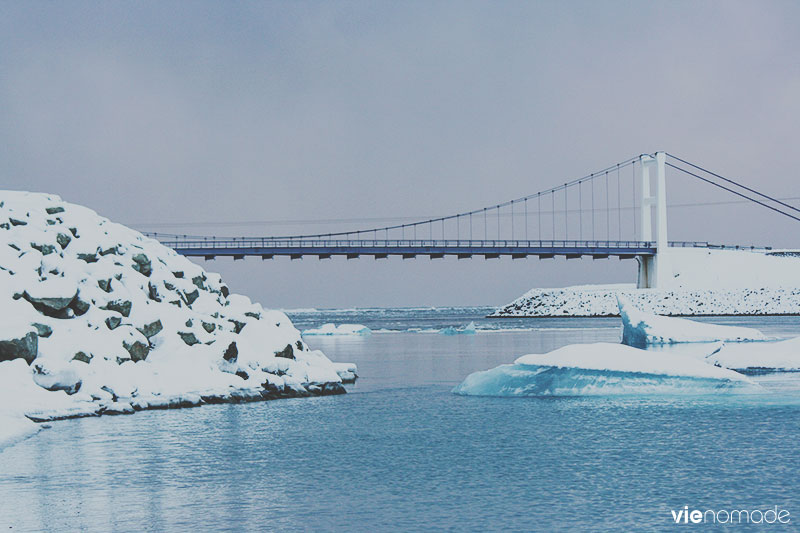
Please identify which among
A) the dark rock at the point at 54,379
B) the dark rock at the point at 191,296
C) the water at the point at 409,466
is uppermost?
the dark rock at the point at 191,296

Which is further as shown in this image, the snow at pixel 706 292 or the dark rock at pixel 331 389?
the snow at pixel 706 292

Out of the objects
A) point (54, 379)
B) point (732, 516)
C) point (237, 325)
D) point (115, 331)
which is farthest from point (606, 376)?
point (54, 379)

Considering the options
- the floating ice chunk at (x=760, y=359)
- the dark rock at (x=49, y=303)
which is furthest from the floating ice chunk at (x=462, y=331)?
the dark rock at (x=49, y=303)

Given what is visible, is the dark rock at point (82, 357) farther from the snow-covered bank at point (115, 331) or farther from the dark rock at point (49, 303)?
the dark rock at point (49, 303)

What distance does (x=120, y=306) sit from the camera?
56.4 ft

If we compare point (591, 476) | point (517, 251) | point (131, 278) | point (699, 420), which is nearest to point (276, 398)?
point (131, 278)

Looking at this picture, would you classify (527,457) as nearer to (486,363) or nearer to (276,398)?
(276,398)

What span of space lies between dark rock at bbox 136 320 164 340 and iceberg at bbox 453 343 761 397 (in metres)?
6.19

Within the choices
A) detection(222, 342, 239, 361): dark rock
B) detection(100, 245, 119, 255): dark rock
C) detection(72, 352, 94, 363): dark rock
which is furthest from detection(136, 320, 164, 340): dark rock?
detection(100, 245, 119, 255): dark rock

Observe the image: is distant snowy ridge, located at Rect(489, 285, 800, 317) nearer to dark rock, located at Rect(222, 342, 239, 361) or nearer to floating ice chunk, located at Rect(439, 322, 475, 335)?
floating ice chunk, located at Rect(439, 322, 475, 335)

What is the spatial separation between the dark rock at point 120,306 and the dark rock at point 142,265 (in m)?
1.91

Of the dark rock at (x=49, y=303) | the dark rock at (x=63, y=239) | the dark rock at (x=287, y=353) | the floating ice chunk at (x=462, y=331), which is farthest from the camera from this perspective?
the floating ice chunk at (x=462, y=331)

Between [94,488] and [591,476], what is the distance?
5023 mm

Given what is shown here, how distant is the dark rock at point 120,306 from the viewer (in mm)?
17109
